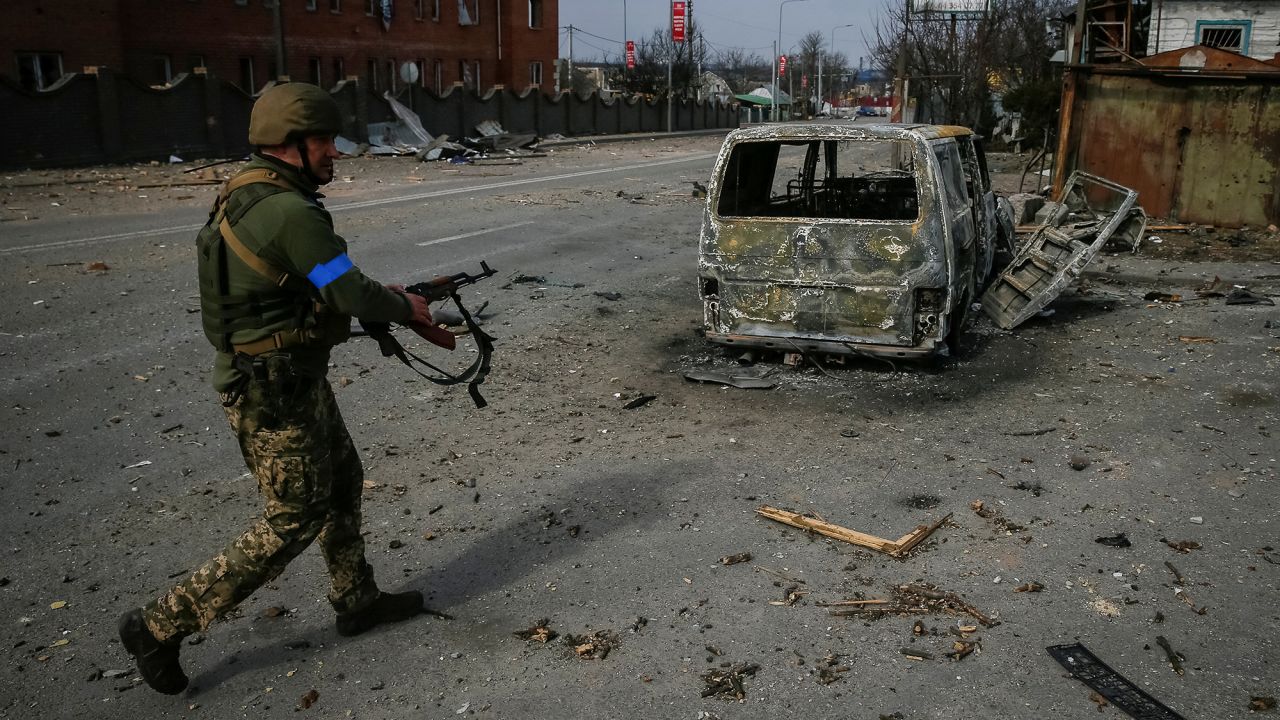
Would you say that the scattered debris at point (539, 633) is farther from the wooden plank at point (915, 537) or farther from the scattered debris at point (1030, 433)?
the scattered debris at point (1030, 433)

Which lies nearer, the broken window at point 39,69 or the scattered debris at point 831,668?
the scattered debris at point 831,668

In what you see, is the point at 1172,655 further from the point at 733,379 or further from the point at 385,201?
the point at 385,201

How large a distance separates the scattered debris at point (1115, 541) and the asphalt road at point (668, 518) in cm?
5

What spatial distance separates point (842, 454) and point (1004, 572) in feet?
4.70

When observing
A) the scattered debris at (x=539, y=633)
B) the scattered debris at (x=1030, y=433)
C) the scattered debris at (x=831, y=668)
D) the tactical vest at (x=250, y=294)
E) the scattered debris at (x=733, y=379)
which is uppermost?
the tactical vest at (x=250, y=294)

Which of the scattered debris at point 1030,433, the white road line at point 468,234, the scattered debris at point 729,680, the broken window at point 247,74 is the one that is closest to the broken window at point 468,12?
the broken window at point 247,74

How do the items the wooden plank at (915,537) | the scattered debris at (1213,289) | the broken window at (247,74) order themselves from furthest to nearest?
the broken window at (247,74) < the scattered debris at (1213,289) < the wooden plank at (915,537)

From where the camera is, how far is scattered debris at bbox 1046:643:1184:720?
119 inches

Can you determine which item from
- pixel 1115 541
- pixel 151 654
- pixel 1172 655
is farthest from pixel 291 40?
pixel 1172 655

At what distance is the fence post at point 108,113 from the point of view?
21.7m

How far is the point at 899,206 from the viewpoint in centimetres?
765

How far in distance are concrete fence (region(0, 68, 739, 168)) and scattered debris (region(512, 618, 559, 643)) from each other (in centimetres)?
1286

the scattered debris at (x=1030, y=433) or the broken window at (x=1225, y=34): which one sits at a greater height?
the broken window at (x=1225, y=34)

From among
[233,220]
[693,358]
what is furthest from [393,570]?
[693,358]
